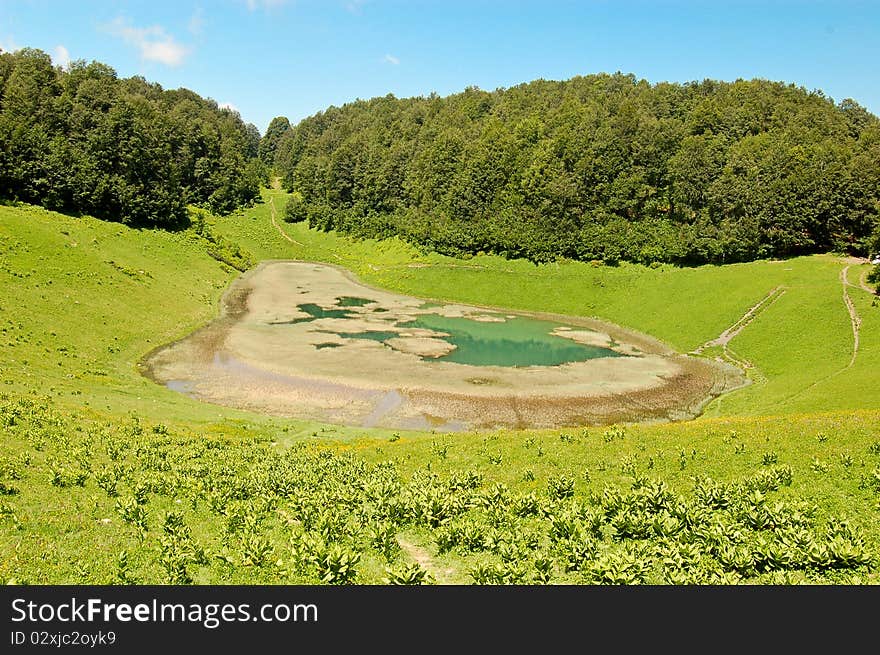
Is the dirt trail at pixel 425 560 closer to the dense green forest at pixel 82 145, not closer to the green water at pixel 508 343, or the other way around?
the green water at pixel 508 343

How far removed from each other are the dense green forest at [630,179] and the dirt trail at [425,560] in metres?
78.4

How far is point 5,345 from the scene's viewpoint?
42375 millimetres

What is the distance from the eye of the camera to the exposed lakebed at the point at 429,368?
42.9 meters

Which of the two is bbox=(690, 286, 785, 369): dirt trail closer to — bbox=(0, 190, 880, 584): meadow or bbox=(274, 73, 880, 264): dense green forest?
bbox=(0, 190, 880, 584): meadow

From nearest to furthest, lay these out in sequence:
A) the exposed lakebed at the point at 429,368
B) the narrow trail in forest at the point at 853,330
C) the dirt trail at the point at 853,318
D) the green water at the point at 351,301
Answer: the exposed lakebed at the point at 429,368
the narrow trail in forest at the point at 853,330
the dirt trail at the point at 853,318
the green water at the point at 351,301

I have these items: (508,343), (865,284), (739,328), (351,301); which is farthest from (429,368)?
(865,284)

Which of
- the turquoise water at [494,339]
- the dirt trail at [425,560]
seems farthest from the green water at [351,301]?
the dirt trail at [425,560]

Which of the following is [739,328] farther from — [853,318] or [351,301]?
[351,301]

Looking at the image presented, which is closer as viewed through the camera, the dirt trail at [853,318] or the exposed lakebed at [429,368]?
the exposed lakebed at [429,368]

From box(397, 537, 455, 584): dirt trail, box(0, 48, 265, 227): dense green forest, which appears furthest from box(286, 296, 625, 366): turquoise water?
box(0, 48, 265, 227): dense green forest

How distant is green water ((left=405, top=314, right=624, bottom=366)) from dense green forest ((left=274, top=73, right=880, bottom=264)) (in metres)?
27.3

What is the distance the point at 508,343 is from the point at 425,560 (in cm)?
5077

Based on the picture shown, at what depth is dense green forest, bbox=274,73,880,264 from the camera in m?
85.8

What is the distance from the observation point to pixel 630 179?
9994cm
